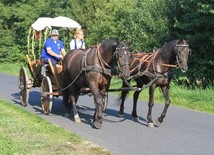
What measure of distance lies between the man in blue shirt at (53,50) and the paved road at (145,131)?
149cm

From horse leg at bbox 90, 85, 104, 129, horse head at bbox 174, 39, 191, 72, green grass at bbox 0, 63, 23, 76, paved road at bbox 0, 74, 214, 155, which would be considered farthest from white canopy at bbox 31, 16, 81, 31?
green grass at bbox 0, 63, 23, 76

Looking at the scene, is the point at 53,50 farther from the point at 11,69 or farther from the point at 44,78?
the point at 11,69

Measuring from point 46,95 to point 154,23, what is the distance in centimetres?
1068

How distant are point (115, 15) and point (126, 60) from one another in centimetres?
1623

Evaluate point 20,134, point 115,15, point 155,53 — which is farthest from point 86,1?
point 20,134

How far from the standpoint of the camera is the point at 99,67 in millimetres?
9766

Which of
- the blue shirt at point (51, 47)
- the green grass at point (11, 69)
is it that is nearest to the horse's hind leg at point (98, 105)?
the blue shirt at point (51, 47)

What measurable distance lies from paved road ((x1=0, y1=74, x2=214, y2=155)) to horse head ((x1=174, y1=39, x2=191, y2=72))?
1.43 meters

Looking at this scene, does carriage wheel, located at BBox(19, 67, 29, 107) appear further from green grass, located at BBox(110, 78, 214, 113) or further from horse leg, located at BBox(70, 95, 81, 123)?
green grass, located at BBox(110, 78, 214, 113)

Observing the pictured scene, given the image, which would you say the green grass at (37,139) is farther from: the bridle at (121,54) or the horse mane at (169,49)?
the horse mane at (169,49)

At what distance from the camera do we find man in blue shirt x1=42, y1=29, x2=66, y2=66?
39.7 ft

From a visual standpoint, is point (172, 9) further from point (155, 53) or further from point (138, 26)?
point (155, 53)

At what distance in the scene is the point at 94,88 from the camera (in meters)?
9.77

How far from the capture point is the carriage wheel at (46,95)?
11468mm
